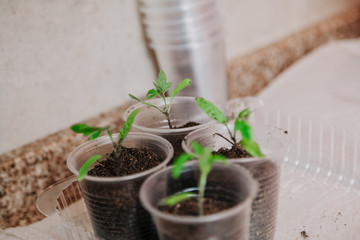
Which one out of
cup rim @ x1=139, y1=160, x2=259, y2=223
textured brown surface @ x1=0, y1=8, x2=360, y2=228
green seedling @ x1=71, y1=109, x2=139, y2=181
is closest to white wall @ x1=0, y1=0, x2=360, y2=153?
textured brown surface @ x1=0, y1=8, x2=360, y2=228

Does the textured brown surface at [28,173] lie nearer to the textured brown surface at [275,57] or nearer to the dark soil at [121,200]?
the dark soil at [121,200]

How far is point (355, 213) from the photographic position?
600 millimetres

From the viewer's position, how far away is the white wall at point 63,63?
0.71m

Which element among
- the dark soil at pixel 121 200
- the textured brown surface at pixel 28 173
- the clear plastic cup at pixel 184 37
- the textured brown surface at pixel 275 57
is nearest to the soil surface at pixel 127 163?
the dark soil at pixel 121 200

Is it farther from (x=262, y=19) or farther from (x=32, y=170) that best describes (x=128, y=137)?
(x=262, y=19)

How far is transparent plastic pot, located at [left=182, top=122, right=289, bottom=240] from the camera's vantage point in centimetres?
48

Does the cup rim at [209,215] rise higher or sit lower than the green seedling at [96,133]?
lower

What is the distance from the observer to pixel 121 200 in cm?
48

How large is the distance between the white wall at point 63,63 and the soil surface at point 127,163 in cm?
30

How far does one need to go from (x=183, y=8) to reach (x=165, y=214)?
54 cm

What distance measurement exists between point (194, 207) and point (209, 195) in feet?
0.10

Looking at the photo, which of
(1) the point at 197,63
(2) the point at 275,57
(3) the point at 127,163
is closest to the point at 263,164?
(3) the point at 127,163

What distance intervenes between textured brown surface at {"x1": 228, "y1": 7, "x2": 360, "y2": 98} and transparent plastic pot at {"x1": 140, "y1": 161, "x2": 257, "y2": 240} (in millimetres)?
703

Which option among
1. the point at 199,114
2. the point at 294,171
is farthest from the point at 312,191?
the point at 199,114
